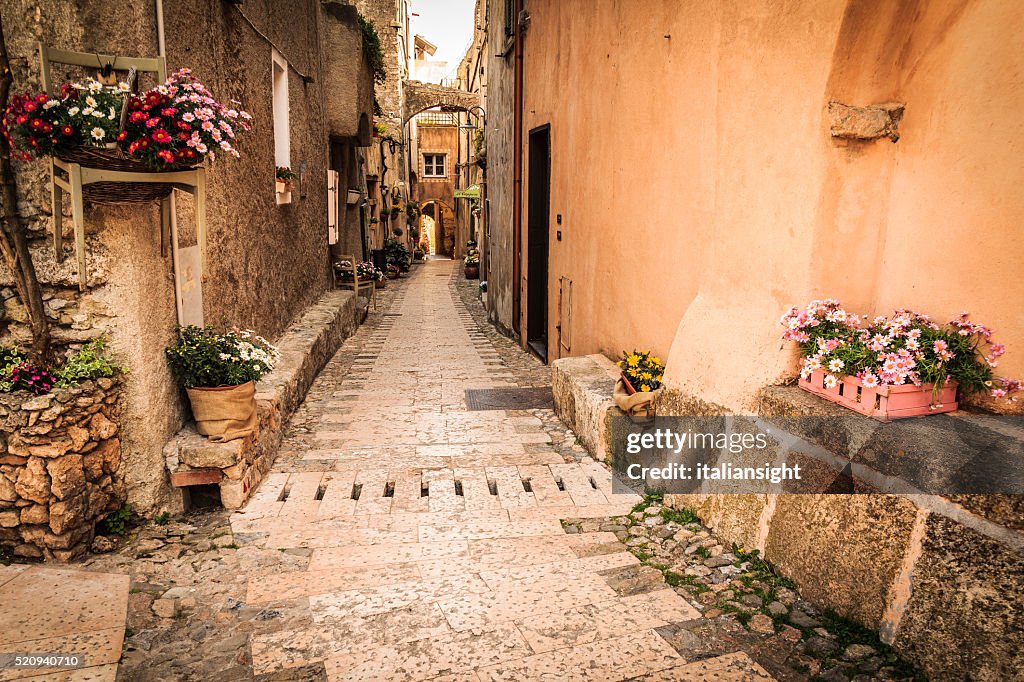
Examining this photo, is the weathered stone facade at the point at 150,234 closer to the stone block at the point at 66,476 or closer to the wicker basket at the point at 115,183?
the wicker basket at the point at 115,183

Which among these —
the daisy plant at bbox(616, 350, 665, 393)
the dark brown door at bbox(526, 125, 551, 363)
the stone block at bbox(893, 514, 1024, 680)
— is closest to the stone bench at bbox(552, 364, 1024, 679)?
the stone block at bbox(893, 514, 1024, 680)

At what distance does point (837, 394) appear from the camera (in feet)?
9.68

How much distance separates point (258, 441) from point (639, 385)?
8.40ft

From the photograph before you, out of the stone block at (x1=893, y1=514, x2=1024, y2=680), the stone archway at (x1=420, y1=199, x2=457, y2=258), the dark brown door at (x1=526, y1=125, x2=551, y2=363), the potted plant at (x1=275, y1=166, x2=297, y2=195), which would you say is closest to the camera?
the stone block at (x1=893, y1=514, x2=1024, y2=680)

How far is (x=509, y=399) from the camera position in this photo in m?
6.57

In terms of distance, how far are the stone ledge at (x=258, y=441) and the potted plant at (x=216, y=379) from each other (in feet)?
0.33

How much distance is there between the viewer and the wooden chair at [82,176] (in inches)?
118

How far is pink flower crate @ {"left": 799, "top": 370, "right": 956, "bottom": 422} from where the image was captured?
271cm

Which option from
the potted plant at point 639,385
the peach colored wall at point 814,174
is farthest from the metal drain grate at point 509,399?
the peach colored wall at point 814,174

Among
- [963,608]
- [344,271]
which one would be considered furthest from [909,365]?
[344,271]

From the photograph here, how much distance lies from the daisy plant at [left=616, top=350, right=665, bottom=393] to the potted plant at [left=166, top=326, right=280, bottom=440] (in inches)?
96.3

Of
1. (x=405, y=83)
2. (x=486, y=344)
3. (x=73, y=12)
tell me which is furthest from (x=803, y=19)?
(x=405, y=83)

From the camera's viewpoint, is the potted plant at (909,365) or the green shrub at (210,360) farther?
the green shrub at (210,360)

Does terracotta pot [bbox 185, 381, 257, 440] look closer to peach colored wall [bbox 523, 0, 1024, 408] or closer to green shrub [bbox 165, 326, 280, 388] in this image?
green shrub [bbox 165, 326, 280, 388]
